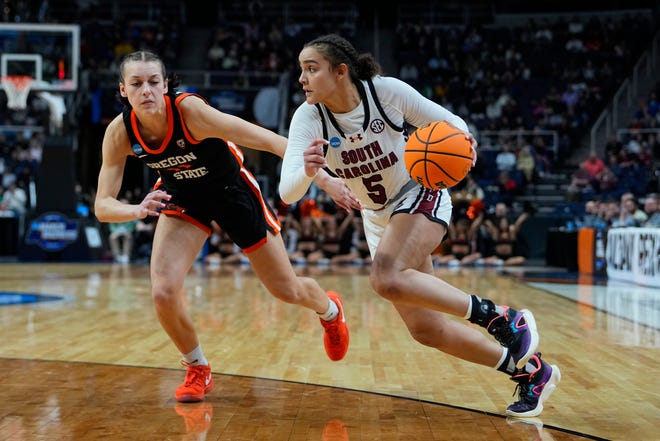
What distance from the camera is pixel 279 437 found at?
3971 mm

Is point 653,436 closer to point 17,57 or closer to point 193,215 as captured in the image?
point 193,215

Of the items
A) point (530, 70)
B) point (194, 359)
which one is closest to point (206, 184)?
point (194, 359)

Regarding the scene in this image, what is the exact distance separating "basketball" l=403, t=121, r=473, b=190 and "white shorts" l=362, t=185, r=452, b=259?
239mm

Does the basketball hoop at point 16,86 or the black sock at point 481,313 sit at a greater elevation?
the basketball hoop at point 16,86

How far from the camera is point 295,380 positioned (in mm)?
5453

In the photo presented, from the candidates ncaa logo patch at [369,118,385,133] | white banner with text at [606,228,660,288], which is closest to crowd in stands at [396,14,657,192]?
white banner with text at [606,228,660,288]

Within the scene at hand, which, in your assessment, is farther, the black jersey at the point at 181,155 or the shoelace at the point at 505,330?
the black jersey at the point at 181,155

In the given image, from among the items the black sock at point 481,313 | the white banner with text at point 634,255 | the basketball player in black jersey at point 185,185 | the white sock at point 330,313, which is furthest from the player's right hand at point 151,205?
the white banner with text at point 634,255

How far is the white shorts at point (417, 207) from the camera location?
180 inches

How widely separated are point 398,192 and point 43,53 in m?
17.2

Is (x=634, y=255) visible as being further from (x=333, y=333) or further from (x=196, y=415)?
(x=196, y=415)

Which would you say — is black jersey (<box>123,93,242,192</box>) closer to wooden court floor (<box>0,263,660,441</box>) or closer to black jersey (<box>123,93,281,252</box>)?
black jersey (<box>123,93,281,252</box>)

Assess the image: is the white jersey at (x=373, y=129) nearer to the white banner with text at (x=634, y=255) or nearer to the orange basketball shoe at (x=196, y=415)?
the orange basketball shoe at (x=196, y=415)

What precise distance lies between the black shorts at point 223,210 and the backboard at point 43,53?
15.9 metres
